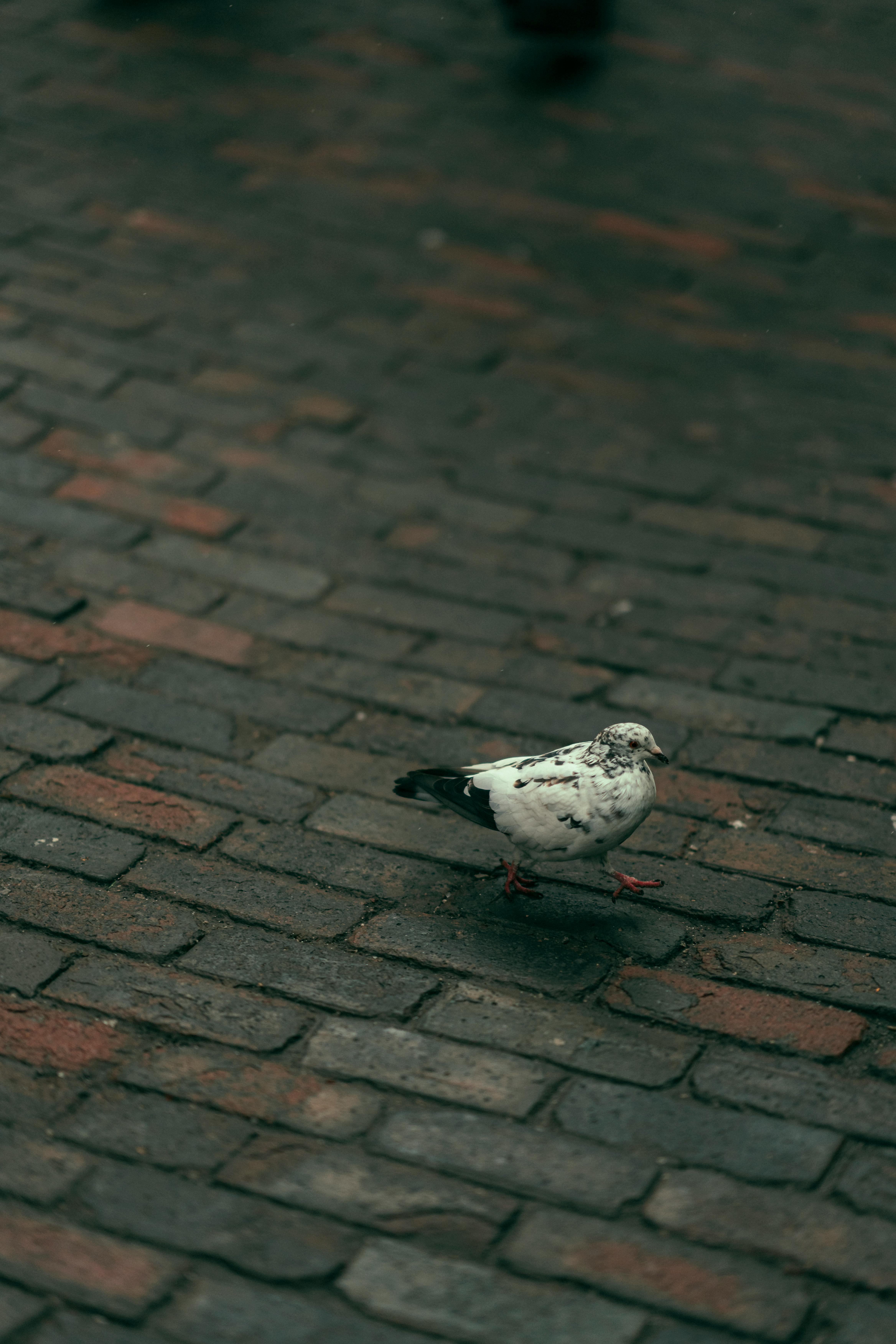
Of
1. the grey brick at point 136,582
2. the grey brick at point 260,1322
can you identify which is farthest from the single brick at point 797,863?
the grey brick at point 136,582

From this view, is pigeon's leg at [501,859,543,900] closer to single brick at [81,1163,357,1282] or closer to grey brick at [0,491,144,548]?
single brick at [81,1163,357,1282]

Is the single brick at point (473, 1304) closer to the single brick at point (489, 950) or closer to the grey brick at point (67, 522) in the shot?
the single brick at point (489, 950)

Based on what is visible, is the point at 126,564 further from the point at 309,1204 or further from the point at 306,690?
the point at 309,1204

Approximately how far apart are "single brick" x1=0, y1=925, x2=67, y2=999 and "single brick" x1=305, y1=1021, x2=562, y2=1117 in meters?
0.60

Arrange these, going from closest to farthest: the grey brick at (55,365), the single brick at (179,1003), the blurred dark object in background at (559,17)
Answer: the single brick at (179,1003) → the grey brick at (55,365) → the blurred dark object in background at (559,17)

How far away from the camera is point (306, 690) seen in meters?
4.10

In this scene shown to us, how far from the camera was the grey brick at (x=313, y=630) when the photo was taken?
4305mm

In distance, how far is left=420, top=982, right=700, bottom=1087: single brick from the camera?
2814mm

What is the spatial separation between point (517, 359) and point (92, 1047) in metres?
3.97

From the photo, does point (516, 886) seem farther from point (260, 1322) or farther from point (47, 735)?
point (47, 735)

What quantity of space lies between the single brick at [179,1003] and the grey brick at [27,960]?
34mm

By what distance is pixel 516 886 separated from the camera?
329 cm

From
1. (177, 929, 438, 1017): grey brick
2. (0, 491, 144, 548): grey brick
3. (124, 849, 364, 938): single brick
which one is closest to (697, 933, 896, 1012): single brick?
(177, 929, 438, 1017): grey brick

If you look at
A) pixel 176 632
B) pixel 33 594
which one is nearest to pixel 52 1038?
pixel 176 632
